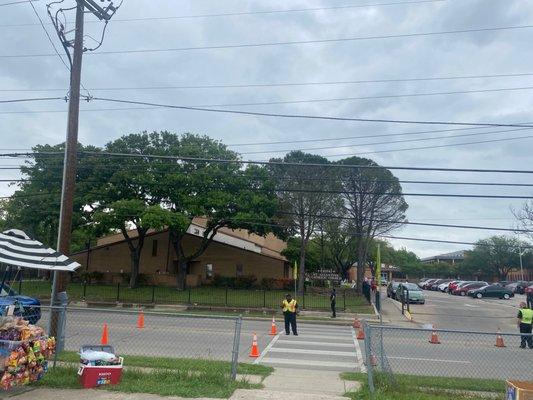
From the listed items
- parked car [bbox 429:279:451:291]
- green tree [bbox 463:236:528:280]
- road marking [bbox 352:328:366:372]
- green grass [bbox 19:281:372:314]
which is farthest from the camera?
green tree [bbox 463:236:528:280]

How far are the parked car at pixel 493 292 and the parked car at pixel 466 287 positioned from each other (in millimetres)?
1819

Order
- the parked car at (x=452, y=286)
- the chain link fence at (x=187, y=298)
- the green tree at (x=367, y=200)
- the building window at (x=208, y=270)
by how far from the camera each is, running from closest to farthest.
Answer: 1. the chain link fence at (x=187, y=298)
2. the green tree at (x=367, y=200)
3. the building window at (x=208, y=270)
4. the parked car at (x=452, y=286)

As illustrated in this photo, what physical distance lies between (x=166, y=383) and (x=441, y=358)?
8.03 meters

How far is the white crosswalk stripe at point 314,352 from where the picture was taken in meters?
12.4

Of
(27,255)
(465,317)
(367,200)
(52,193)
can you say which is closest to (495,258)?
(367,200)

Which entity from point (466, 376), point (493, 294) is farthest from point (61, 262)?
point (493, 294)

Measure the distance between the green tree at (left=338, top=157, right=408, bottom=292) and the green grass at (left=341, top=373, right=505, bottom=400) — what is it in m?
31.5

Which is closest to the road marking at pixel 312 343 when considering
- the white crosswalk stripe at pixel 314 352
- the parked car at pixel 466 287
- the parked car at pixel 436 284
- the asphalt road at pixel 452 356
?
the white crosswalk stripe at pixel 314 352

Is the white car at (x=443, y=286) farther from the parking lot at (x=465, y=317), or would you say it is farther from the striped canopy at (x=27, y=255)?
the striped canopy at (x=27, y=255)

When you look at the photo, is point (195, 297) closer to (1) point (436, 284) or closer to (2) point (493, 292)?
(2) point (493, 292)

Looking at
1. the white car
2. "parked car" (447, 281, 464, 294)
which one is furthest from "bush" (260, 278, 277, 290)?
the white car

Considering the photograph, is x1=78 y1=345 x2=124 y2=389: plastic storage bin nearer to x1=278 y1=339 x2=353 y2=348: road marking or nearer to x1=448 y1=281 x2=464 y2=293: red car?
x1=278 y1=339 x2=353 y2=348: road marking

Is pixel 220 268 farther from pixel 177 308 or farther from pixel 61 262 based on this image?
pixel 61 262

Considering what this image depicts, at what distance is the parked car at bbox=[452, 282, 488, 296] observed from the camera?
54.1 meters
